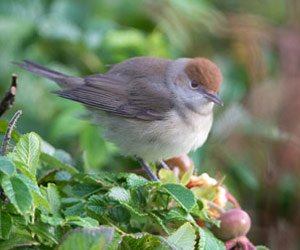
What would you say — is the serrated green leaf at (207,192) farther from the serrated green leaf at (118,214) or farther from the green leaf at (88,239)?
the green leaf at (88,239)

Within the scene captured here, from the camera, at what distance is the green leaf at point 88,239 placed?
121cm

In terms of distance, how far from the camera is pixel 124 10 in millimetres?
4688

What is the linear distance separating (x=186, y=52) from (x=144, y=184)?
127 inches

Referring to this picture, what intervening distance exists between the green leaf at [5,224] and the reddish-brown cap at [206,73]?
6.58ft

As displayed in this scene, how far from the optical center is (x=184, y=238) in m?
1.49

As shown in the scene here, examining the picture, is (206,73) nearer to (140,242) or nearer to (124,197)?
(124,197)

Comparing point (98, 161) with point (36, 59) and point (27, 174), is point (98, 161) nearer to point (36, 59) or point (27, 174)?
point (36, 59)

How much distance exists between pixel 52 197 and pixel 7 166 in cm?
36

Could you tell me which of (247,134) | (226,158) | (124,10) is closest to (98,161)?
(226,158)

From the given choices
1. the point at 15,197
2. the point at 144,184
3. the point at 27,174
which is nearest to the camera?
the point at 15,197

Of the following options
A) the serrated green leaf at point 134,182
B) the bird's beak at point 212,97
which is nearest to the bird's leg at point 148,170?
the serrated green leaf at point 134,182

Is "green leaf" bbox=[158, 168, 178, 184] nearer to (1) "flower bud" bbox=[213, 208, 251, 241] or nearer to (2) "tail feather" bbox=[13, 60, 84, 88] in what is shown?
(1) "flower bud" bbox=[213, 208, 251, 241]

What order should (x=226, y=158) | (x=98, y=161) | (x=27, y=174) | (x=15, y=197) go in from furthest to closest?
(x=226, y=158), (x=98, y=161), (x=27, y=174), (x=15, y=197)

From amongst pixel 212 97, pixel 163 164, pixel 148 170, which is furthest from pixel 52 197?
pixel 212 97
